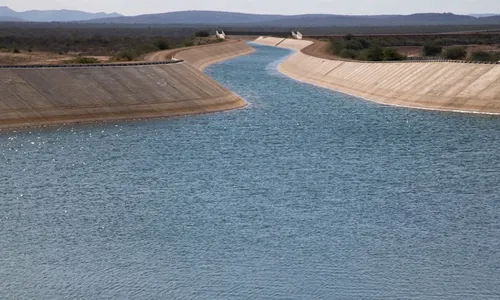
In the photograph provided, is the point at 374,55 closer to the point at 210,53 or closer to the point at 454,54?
the point at 454,54

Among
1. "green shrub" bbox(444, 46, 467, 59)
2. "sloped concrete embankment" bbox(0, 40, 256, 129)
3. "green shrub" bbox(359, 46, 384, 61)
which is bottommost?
"green shrub" bbox(359, 46, 384, 61)

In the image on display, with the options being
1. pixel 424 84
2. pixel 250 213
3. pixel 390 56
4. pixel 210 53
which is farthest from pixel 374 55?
pixel 250 213

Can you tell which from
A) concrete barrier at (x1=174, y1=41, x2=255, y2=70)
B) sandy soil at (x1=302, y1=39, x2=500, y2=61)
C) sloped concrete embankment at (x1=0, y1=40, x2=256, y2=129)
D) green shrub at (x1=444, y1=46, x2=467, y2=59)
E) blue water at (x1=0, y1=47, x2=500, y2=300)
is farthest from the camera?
sandy soil at (x1=302, y1=39, x2=500, y2=61)

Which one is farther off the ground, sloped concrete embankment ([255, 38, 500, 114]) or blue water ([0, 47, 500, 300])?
blue water ([0, 47, 500, 300])

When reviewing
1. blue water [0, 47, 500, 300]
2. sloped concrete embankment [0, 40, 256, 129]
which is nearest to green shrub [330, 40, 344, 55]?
sloped concrete embankment [0, 40, 256, 129]

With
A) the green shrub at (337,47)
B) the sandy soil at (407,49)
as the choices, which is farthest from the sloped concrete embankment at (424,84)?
the sandy soil at (407,49)

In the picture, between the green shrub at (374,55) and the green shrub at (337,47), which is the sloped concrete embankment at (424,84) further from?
the green shrub at (337,47)

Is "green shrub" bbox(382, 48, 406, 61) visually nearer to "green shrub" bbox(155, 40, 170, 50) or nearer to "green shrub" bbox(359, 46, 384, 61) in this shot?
"green shrub" bbox(359, 46, 384, 61)
